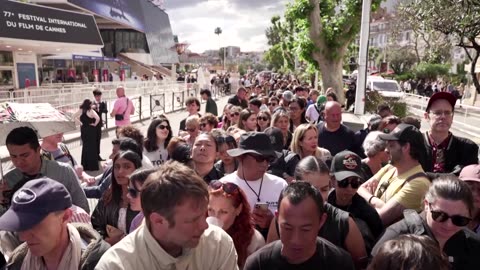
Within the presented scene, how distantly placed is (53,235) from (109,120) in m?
15.5

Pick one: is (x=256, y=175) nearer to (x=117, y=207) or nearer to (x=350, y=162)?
(x=350, y=162)

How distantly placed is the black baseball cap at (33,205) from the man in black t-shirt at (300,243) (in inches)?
43.3

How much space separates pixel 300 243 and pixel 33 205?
1411 millimetres

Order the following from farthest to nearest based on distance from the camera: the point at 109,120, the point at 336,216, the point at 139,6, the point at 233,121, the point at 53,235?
the point at 139,6
the point at 109,120
the point at 233,121
the point at 336,216
the point at 53,235

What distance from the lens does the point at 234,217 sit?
265 centimetres

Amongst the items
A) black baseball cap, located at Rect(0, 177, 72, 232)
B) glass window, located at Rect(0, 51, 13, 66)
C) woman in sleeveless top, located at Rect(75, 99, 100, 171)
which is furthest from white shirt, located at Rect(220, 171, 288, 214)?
glass window, located at Rect(0, 51, 13, 66)

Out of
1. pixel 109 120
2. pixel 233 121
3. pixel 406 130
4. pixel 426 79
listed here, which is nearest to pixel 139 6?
pixel 426 79

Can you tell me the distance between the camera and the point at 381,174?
3504mm

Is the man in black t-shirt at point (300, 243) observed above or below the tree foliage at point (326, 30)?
below

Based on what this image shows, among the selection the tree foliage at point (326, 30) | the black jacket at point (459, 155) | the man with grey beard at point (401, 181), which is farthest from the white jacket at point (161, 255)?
the tree foliage at point (326, 30)

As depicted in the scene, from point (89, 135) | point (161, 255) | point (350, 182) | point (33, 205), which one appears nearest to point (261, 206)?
point (350, 182)

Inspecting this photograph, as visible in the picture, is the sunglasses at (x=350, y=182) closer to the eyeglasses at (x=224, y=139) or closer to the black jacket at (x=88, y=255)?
the black jacket at (x=88, y=255)

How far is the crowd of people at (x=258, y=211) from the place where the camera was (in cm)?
187

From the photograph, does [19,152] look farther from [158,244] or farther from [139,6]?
[139,6]
